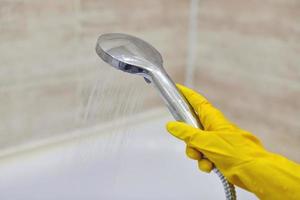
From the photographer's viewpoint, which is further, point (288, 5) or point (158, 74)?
point (288, 5)

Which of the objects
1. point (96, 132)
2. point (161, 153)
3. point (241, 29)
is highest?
point (241, 29)

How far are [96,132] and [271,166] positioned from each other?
0.55 meters

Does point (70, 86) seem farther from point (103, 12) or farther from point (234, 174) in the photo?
point (234, 174)

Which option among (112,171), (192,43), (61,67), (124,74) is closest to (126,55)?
(124,74)

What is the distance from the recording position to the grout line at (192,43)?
4.02 feet

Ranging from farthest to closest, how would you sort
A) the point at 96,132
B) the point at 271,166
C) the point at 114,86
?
the point at 96,132, the point at 114,86, the point at 271,166

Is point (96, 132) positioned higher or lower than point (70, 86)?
lower

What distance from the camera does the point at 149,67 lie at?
68 centimetres

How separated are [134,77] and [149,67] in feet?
0.90

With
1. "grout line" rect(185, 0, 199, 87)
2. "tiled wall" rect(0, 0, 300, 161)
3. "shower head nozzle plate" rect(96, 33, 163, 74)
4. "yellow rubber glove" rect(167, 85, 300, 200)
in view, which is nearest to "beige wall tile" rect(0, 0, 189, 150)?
"tiled wall" rect(0, 0, 300, 161)

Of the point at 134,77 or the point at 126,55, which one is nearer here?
the point at 126,55

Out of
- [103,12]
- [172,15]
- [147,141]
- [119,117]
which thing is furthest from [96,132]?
[172,15]

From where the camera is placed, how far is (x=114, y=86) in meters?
0.96

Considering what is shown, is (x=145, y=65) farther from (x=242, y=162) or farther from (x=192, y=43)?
(x=192, y=43)
